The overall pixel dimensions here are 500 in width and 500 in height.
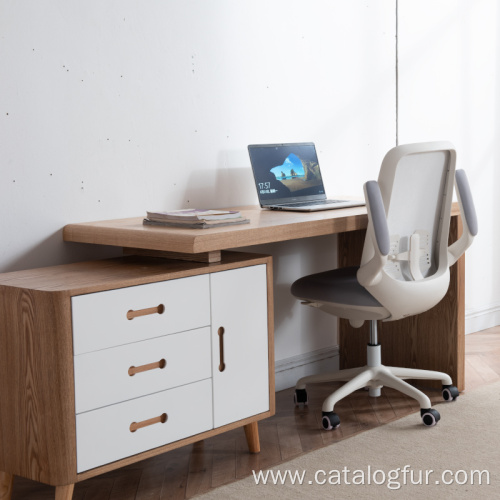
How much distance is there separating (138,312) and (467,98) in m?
2.49

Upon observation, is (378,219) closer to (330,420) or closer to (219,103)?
(330,420)

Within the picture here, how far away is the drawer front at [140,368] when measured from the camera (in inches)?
84.0

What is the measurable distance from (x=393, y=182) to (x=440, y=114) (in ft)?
4.80

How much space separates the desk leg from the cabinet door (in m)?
0.96

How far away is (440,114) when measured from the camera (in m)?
4.00

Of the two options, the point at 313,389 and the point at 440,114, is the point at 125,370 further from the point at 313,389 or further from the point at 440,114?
the point at 440,114

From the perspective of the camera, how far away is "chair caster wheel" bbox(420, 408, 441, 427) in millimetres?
2857

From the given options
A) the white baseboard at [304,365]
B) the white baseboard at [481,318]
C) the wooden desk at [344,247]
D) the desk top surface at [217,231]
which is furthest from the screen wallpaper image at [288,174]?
the white baseboard at [481,318]

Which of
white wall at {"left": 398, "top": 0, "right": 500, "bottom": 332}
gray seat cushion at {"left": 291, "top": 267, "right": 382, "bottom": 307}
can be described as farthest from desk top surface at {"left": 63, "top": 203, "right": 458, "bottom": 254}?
white wall at {"left": 398, "top": 0, "right": 500, "bottom": 332}

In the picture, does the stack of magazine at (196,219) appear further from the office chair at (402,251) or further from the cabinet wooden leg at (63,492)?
the cabinet wooden leg at (63,492)

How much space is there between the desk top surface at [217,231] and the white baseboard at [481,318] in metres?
1.63

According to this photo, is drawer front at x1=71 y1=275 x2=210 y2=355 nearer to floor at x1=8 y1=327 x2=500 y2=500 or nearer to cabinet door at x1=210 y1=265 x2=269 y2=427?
cabinet door at x1=210 y1=265 x2=269 y2=427

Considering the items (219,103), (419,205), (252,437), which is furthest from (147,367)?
(219,103)

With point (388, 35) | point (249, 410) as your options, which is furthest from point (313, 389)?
point (388, 35)
